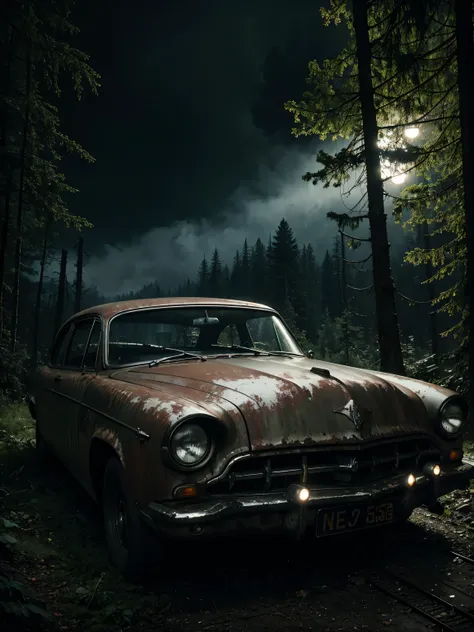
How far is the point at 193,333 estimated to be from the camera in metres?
4.77

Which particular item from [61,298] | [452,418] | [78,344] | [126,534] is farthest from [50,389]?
[61,298]

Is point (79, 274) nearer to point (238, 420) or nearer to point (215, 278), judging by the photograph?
point (238, 420)

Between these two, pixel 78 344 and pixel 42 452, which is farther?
pixel 42 452

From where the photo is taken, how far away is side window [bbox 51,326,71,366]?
5613 millimetres

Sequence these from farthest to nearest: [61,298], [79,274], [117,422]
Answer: [79,274], [61,298], [117,422]

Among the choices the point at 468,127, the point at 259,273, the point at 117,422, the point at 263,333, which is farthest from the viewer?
the point at 259,273

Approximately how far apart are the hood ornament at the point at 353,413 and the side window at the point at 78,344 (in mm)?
2733

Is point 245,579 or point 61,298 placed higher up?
point 61,298

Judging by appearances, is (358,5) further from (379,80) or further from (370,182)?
(370,182)

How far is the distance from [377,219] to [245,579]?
7.20 m

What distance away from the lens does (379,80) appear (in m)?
9.63

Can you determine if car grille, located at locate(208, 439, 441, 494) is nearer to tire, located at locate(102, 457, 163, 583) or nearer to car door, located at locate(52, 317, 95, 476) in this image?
tire, located at locate(102, 457, 163, 583)

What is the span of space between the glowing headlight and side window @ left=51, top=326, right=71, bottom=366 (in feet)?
13.2

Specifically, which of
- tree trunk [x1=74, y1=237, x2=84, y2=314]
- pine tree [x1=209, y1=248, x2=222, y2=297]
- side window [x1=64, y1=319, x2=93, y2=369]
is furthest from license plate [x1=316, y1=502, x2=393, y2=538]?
pine tree [x1=209, y1=248, x2=222, y2=297]
